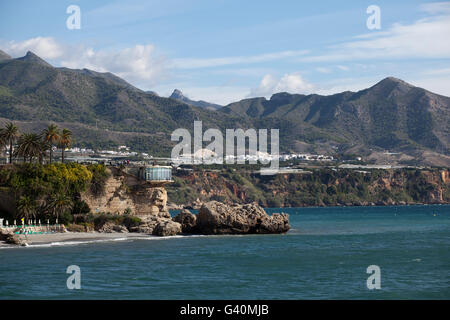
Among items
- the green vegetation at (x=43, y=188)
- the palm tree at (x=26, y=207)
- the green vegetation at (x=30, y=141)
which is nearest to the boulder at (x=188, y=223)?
the green vegetation at (x=43, y=188)

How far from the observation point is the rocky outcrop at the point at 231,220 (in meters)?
65.5

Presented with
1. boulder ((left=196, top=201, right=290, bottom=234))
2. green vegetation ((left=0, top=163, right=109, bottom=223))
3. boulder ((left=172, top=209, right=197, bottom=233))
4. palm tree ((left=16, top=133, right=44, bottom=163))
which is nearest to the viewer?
green vegetation ((left=0, top=163, right=109, bottom=223))

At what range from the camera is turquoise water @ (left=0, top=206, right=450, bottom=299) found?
110ft

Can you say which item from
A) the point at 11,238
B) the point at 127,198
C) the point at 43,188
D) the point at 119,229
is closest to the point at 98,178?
the point at 127,198

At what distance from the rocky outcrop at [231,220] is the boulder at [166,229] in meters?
3.46

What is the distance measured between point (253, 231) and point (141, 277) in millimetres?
30665

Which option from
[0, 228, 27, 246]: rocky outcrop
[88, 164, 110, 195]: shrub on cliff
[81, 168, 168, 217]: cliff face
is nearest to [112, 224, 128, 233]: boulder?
[81, 168, 168, 217]: cliff face


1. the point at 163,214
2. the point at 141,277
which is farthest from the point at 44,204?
the point at 141,277

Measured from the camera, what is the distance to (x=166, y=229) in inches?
2484

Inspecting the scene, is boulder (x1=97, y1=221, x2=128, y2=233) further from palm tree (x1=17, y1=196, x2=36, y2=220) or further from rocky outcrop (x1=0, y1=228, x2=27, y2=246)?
rocky outcrop (x1=0, y1=228, x2=27, y2=246)

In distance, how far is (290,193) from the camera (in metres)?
192

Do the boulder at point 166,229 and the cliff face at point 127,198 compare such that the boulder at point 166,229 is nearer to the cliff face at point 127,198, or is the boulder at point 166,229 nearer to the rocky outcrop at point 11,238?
the cliff face at point 127,198

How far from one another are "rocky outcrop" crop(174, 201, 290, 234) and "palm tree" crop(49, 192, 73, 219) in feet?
42.3
